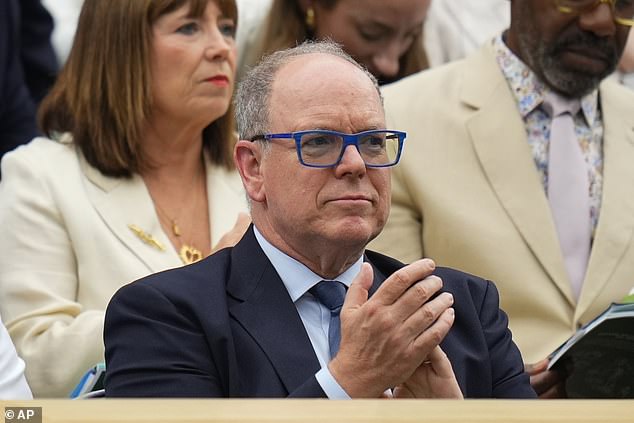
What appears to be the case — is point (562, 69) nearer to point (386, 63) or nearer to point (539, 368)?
point (386, 63)

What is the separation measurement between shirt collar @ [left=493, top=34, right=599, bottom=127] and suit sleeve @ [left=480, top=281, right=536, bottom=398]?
1.32m

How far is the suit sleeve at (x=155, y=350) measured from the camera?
2727 mm

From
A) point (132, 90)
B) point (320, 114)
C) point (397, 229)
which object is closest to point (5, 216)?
point (132, 90)

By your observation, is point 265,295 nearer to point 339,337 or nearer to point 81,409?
point 339,337

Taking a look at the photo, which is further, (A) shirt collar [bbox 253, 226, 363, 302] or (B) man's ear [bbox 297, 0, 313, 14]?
(B) man's ear [bbox 297, 0, 313, 14]

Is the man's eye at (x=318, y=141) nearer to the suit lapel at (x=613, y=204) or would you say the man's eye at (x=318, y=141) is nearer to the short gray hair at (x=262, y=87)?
the short gray hair at (x=262, y=87)

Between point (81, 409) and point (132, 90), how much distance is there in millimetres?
2223

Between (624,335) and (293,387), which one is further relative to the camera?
(624,335)

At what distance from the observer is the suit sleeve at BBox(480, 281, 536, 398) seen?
300cm

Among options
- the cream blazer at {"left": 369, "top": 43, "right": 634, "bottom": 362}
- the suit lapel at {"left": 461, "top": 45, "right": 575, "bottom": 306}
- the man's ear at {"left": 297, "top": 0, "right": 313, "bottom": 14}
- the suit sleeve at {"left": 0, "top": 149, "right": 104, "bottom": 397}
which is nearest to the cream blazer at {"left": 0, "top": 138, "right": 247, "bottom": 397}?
the suit sleeve at {"left": 0, "top": 149, "right": 104, "bottom": 397}

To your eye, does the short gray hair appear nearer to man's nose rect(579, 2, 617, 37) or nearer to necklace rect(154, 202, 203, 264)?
necklace rect(154, 202, 203, 264)

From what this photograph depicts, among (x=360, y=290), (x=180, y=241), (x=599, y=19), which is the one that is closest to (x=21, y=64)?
(x=180, y=241)

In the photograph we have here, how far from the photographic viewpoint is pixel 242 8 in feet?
17.0

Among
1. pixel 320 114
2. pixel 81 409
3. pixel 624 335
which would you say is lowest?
pixel 624 335
